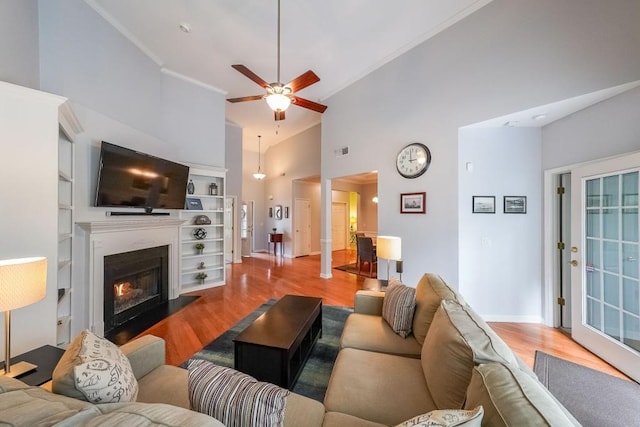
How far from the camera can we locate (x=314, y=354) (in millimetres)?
2518

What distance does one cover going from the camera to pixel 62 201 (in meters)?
2.66

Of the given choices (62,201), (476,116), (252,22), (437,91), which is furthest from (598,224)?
(62,201)

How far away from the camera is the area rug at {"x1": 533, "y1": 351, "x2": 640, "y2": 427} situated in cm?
182

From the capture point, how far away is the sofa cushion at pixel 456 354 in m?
1.13

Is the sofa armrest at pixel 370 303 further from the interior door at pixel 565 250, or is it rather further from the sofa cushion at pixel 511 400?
the interior door at pixel 565 250

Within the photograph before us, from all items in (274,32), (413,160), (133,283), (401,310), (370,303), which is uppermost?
(274,32)

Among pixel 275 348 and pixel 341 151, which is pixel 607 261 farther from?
pixel 341 151

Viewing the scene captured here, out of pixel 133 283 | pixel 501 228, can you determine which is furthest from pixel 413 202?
pixel 133 283

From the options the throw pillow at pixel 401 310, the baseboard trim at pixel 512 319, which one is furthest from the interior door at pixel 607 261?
the throw pillow at pixel 401 310

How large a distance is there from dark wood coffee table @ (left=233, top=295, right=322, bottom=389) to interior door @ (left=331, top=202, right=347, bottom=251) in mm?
6911

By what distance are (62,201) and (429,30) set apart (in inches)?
199

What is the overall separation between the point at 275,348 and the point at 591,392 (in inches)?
103

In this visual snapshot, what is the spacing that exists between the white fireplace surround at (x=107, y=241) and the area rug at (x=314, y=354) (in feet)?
4.81

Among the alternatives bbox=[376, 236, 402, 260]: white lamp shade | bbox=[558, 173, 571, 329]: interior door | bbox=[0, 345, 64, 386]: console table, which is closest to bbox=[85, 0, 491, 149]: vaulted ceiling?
bbox=[558, 173, 571, 329]: interior door
